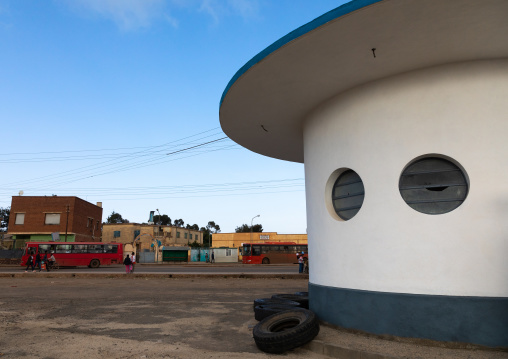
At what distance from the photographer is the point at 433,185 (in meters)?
6.59

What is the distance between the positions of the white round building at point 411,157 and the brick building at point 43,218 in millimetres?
51336

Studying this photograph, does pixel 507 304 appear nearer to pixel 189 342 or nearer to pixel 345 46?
pixel 345 46

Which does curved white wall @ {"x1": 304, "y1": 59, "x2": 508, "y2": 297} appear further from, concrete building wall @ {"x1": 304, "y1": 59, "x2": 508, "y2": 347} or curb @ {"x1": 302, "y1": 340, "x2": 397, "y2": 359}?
curb @ {"x1": 302, "y1": 340, "x2": 397, "y2": 359}

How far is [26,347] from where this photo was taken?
676cm

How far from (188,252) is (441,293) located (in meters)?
50.5

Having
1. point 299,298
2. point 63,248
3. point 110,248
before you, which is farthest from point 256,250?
point 299,298

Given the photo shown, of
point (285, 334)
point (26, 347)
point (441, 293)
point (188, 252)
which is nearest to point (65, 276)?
point (26, 347)

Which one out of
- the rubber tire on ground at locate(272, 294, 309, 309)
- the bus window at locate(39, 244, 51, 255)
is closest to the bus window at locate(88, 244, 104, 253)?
the bus window at locate(39, 244, 51, 255)

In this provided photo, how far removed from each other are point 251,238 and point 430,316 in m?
57.9

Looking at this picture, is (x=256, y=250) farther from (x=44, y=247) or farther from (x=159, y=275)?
(x=44, y=247)

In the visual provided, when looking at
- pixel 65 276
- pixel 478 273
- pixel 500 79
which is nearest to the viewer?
pixel 478 273

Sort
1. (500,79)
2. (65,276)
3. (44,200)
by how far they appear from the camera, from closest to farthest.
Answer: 1. (500,79)
2. (65,276)
3. (44,200)

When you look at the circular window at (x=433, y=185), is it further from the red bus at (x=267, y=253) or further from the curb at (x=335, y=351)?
the red bus at (x=267, y=253)

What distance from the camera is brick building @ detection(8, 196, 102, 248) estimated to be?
51.2m
